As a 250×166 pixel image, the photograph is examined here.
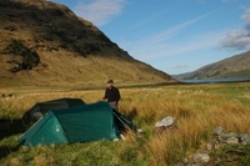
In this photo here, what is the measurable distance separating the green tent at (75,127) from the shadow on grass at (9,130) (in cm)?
68

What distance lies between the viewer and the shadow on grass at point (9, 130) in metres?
14.1

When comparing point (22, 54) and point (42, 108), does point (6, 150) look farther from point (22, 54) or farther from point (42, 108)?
point (22, 54)

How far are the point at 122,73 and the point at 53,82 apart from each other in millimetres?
38935

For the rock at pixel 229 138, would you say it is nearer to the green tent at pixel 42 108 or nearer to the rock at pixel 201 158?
the rock at pixel 201 158

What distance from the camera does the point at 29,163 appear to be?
11.7 m

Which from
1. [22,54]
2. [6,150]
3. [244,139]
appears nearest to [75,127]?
[6,150]

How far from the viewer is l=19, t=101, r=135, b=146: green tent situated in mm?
15148

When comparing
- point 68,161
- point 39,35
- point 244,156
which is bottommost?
point 68,161

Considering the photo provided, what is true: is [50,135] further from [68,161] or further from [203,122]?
[203,122]

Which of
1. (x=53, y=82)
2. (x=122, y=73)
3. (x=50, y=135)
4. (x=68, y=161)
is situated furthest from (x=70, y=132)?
(x=122, y=73)

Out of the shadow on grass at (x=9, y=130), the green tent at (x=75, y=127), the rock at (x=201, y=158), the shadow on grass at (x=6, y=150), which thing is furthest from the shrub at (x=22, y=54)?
the rock at (x=201, y=158)

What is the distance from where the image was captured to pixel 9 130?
19812mm

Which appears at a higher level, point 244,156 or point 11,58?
point 11,58

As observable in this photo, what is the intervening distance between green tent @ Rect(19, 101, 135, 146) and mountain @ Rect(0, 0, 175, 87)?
10532 centimetres
